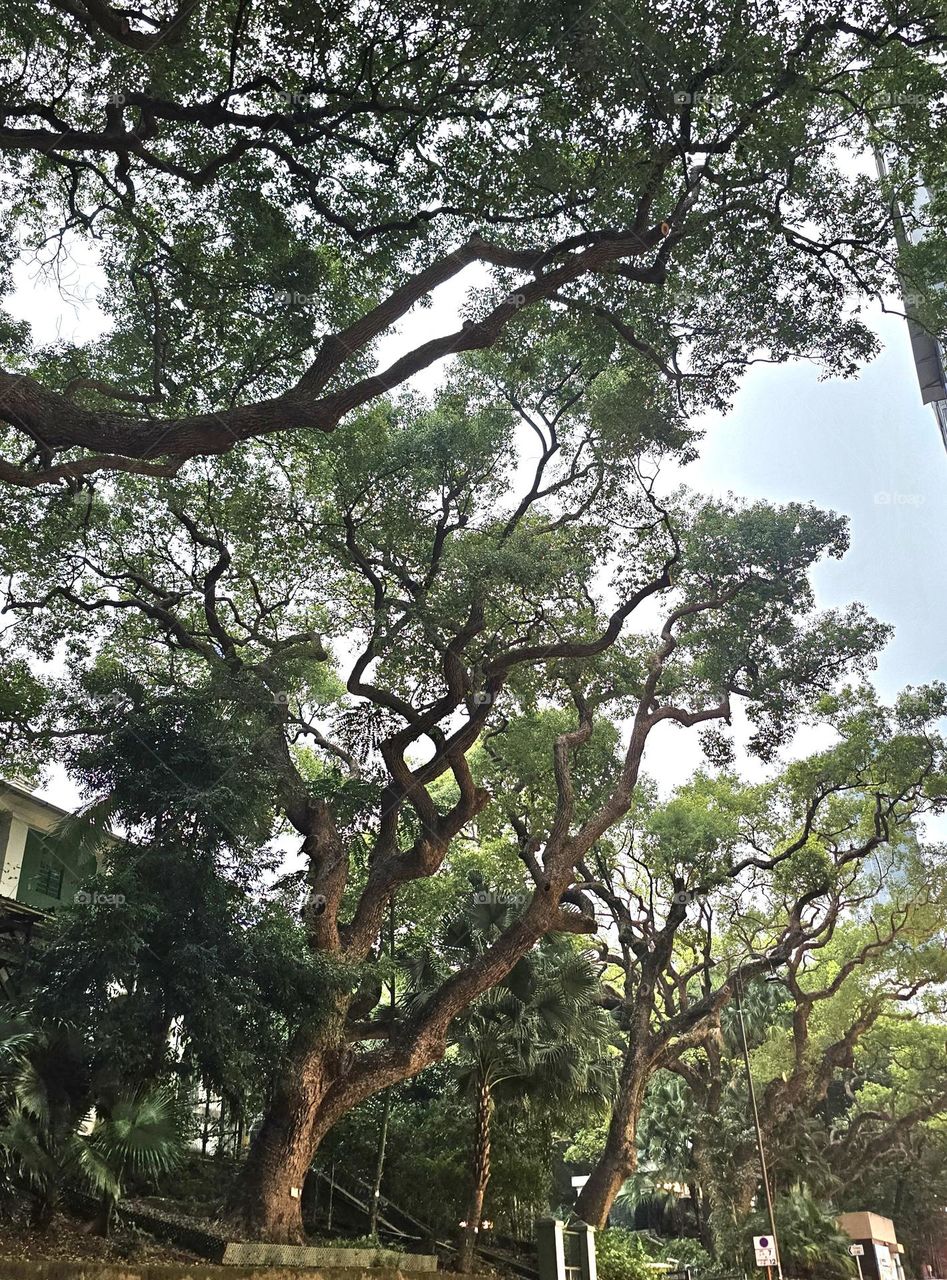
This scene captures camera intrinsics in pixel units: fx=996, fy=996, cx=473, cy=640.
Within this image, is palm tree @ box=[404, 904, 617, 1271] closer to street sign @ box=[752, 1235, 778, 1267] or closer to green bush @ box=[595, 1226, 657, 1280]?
green bush @ box=[595, 1226, 657, 1280]

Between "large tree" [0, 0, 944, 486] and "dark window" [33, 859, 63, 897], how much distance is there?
8.94m

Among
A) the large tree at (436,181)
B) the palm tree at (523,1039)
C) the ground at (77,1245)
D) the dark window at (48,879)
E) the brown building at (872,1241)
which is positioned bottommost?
the brown building at (872,1241)

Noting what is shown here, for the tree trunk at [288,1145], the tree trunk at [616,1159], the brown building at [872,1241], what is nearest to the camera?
the tree trunk at [288,1145]

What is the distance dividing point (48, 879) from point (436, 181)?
42.5ft

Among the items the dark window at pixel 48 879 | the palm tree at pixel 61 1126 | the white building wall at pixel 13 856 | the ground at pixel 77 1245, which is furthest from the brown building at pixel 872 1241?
the white building wall at pixel 13 856

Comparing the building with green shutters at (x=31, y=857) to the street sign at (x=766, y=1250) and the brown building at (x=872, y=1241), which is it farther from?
the brown building at (x=872, y=1241)

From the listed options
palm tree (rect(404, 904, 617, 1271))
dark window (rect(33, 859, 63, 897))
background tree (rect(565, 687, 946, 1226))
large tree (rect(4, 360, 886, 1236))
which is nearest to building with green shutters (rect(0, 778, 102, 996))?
dark window (rect(33, 859, 63, 897))

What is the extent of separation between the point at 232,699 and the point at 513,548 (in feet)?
13.5

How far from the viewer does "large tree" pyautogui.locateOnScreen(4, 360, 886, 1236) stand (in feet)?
39.9

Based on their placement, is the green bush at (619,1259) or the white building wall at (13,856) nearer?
the green bush at (619,1259)

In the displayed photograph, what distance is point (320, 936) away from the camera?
510 inches

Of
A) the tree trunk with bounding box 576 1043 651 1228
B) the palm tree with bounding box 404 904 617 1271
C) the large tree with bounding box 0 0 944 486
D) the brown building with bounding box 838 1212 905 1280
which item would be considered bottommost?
the brown building with bounding box 838 1212 905 1280

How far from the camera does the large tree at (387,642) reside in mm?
12148

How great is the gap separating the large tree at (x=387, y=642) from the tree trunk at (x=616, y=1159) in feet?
14.6
